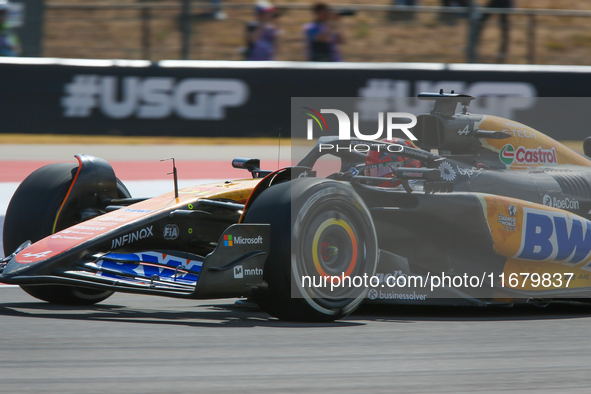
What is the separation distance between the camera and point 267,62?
41.6 feet

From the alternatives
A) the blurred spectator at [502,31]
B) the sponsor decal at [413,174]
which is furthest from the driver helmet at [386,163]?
the blurred spectator at [502,31]

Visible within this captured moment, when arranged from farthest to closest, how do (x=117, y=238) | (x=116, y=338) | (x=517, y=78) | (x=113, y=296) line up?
(x=517, y=78) < (x=113, y=296) < (x=117, y=238) < (x=116, y=338)

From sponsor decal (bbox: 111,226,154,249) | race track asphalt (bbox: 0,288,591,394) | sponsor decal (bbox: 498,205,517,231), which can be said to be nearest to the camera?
race track asphalt (bbox: 0,288,591,394)

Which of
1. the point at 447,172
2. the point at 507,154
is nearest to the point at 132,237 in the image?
the point at 447,172

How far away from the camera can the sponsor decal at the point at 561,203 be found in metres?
5.12

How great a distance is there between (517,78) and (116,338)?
954 centimetres

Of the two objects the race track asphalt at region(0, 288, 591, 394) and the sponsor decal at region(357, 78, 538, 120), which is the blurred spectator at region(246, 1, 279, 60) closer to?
the sponsor decal at region(357, 78, 538, 120)

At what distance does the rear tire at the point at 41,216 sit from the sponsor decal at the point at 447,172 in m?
2.12

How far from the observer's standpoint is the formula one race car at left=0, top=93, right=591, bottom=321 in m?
4.34

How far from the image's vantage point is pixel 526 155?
5379 millimetres

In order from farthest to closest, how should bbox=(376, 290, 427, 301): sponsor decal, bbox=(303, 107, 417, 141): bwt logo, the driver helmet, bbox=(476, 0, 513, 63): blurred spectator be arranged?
bbox=(476, 0, 513, 63): blurred spectator < bbox=(303, 107, 417, 141): bwt logo < the driver helmet < bbox=(376, 290, 427, 301): sponsor decal

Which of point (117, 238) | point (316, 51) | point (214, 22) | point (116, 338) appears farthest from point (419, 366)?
point (214, 22)

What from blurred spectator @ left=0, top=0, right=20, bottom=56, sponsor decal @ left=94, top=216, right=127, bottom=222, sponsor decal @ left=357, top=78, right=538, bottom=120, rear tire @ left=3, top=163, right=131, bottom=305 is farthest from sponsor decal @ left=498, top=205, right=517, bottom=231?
blurred spectator @ left=0, top=0, right=20, bottom=56

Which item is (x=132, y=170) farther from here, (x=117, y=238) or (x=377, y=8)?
(x=117, y=238)
